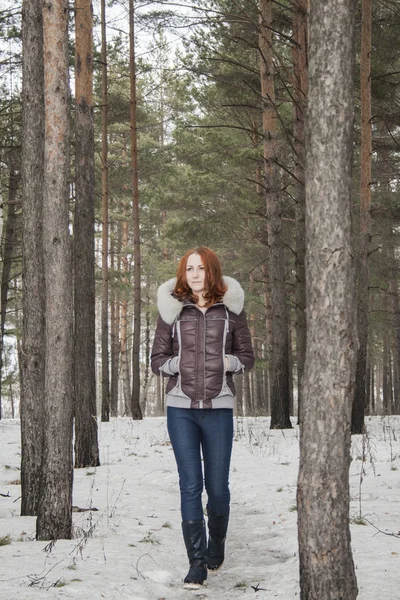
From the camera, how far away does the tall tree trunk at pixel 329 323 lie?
3203 millimetres

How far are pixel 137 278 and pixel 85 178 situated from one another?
27.3ft

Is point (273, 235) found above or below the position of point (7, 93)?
below

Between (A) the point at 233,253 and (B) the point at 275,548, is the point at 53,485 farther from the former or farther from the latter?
(A) the point at 233,253

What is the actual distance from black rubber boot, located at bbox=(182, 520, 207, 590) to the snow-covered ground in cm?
8

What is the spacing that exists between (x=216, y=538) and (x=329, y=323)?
2127mm

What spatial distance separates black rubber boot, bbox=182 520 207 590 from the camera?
418 cm

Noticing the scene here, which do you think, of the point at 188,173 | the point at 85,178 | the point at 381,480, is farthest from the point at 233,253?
the point at 381,480

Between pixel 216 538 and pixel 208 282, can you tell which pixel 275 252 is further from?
pixel 216 538

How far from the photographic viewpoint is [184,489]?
432 cm

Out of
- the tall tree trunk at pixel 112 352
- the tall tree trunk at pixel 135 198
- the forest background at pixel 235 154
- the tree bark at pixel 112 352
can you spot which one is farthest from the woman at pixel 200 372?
the tree bark at pixel 112 352

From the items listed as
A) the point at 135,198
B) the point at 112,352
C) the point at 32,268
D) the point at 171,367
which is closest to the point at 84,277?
the point at 32,268

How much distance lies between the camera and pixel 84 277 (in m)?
9.15

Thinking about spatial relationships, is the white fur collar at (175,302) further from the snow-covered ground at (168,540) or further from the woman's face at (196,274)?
the snow-covered ground at (168,540)

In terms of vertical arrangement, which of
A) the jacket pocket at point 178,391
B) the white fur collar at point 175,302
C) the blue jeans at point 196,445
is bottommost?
the blue jeans at point 196,445
